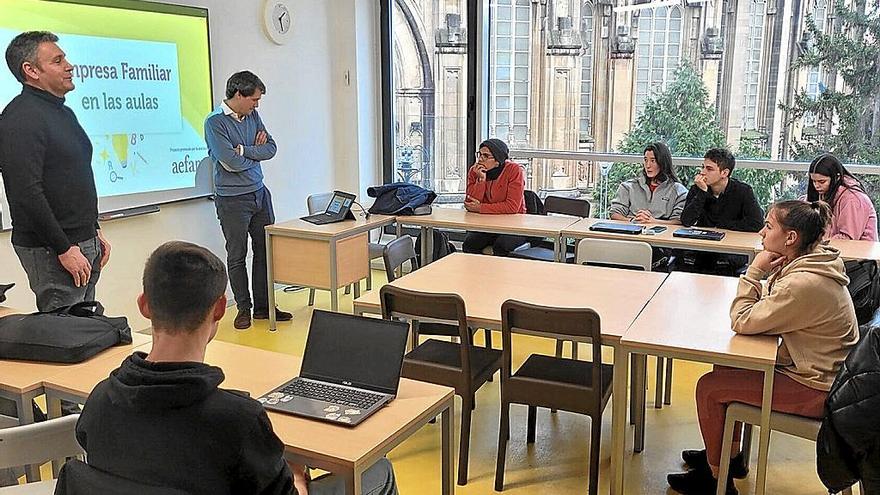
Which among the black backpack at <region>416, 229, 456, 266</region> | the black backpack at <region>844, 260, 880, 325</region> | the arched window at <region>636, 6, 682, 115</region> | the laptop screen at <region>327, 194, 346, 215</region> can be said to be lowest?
the black backpack at <region>416, 229, 456, 266</region>

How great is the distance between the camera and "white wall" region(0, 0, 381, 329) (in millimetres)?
4926

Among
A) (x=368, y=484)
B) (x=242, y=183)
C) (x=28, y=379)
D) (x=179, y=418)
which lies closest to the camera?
(x=179, y=418)

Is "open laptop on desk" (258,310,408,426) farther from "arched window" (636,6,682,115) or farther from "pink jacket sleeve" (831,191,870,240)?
"arched window" (636,6,682,115)

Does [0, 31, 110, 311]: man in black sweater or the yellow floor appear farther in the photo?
the yellow floor

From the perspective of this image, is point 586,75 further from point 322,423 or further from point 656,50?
point 322,423

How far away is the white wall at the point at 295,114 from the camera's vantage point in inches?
194

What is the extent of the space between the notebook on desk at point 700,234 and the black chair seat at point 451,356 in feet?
6.17

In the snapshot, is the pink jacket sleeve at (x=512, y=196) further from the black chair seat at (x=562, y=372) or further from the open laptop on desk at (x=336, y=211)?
the black chair seat at (x=562, y=372)

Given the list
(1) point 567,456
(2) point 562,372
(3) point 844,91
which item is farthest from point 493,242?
(3) point 844,91

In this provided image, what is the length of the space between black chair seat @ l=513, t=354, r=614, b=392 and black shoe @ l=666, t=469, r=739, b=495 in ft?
1.55

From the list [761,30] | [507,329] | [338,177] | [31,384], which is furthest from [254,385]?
[761,30]

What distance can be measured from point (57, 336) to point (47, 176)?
0.94 meters

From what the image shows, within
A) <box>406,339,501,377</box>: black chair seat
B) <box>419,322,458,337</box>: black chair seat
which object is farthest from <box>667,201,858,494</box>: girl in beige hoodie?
<box>419,322,458,337</box>: black chair seat

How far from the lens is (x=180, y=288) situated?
162 cm
